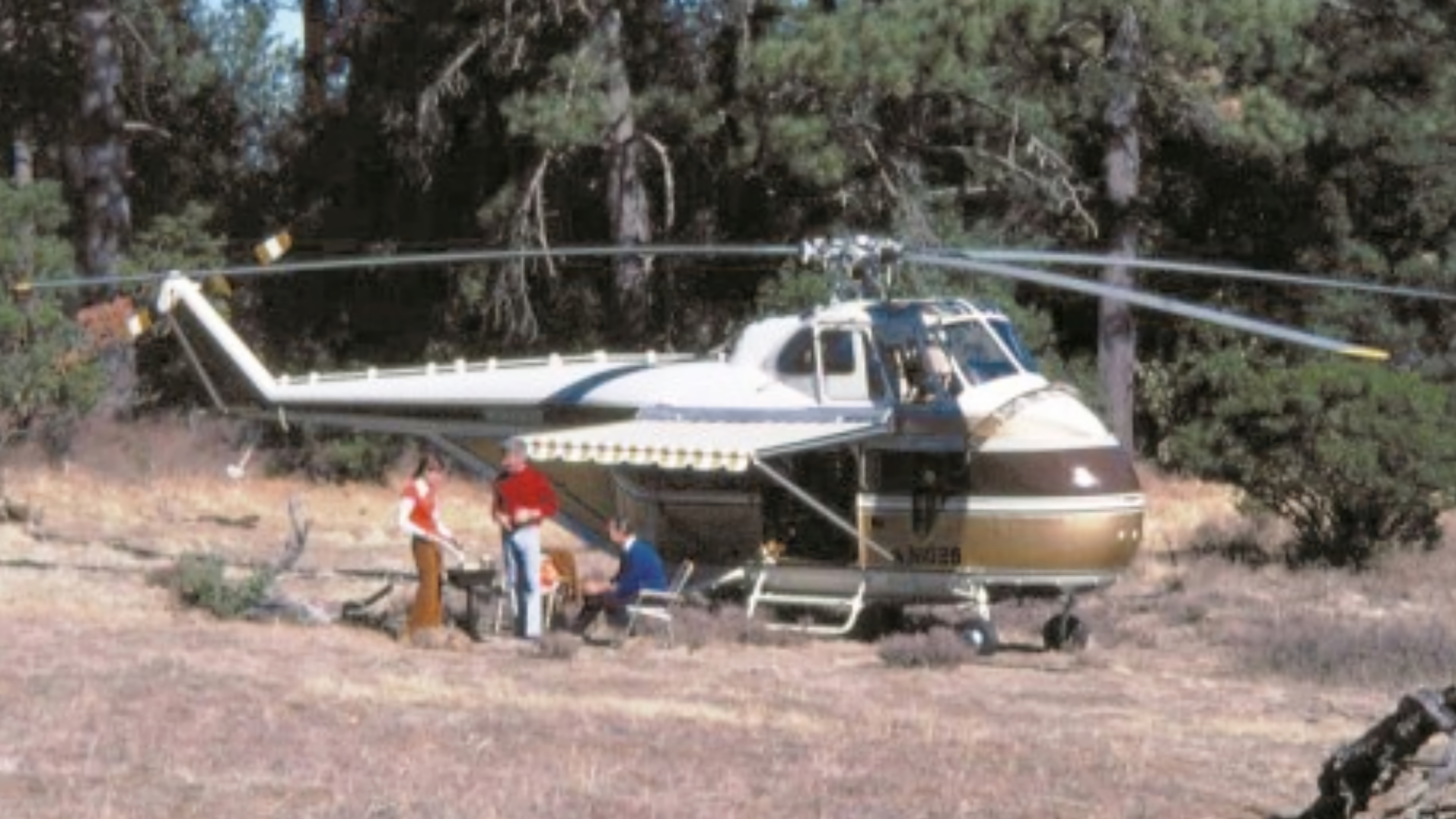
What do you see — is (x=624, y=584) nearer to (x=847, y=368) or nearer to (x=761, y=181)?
(x=847, y=368)

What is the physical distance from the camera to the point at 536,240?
112 ft

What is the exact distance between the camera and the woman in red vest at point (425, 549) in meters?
18.6

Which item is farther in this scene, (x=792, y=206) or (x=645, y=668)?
(x=792, y=206)

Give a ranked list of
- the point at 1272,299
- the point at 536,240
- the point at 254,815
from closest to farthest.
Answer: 1. the point at 254,815
2. the point at 536,240
3. the point at 1272,299

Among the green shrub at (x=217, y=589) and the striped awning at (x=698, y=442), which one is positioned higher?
the striped awning at (x=698, y=442)

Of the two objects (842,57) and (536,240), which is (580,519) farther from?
(536,240)

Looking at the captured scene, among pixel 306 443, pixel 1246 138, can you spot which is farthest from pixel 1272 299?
pixel 306 443

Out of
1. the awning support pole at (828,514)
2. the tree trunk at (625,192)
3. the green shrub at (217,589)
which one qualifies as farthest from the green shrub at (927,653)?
the tree trunk at (625,192)

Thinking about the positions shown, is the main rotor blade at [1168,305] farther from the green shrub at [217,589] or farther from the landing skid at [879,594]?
the green shrub at [217,589]

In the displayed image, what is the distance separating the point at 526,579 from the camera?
18.6 m

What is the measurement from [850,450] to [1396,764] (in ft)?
30.8

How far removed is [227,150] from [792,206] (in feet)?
38.9

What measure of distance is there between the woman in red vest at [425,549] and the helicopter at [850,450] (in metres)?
0.90

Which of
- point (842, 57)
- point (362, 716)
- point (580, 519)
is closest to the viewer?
point (362, 716)
